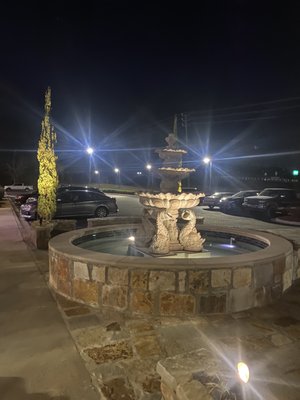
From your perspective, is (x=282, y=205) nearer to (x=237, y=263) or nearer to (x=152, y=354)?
(x=237, y=263)

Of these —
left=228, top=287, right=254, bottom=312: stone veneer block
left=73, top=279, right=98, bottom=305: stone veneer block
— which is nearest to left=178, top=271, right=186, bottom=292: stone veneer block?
left=228, top=287, right=254, bottom=312: stone veneer block

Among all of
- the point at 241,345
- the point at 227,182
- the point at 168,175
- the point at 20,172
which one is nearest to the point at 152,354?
the point at 241,345

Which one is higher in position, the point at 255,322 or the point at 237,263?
the point at 237,263

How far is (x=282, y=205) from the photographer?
63.7 feet

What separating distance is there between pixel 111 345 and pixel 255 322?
75.6 inches

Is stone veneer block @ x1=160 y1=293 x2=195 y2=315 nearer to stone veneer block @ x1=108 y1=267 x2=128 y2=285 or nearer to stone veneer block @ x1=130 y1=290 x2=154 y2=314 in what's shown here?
stone veneer block @ x1=130 y1=290 x2=154 y2=314

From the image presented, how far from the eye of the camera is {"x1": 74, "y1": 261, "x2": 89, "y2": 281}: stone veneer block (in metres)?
5.09

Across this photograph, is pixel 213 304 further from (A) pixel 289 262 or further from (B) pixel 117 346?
(A) pixel 289 262

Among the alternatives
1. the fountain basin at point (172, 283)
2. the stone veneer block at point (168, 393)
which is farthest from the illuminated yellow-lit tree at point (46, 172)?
the stone veneer block at point (168, 393)

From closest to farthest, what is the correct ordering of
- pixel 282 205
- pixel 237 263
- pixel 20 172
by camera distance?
1. pixel 237 263
2. pixel 282 205
3. pixel 20 172

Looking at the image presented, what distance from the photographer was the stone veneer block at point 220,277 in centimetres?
480

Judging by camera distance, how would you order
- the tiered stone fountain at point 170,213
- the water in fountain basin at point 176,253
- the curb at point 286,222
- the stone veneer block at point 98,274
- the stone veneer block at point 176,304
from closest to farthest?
the stone veneer block at point 176,304 < the stone veneer block at point 98,274 < the tiered stone fountain at point 170,213 < the water in fountain basin at point 176,253 < the curb at point 286,222

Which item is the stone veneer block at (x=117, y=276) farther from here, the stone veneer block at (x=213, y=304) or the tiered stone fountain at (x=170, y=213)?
the tiered stone fountain at (x=170, y=213)

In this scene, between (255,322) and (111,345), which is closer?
(111,345)
